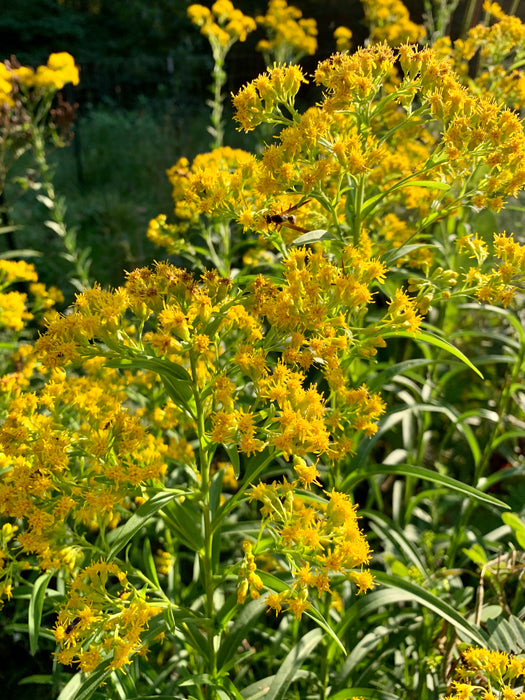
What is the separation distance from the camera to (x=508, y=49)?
2.62 meters

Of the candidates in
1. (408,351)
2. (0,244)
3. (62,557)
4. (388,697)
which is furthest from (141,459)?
(0,244)

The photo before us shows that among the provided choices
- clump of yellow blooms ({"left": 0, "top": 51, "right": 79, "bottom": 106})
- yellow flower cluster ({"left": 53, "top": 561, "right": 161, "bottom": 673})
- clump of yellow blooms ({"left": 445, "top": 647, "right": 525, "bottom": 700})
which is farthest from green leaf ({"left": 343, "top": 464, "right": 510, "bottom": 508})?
clump of yellow blooms ({"left": 0, "top": 51, "right": 79, "bottom": 106})

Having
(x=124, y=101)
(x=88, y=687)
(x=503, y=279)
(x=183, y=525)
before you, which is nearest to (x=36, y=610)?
(x=88, y=687)

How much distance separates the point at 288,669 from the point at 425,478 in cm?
→ 62

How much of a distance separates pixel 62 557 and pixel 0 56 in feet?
51.1

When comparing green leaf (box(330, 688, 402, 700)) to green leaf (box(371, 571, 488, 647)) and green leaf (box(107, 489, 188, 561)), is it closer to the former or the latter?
green leaf (box(371, 571, 488, 647))

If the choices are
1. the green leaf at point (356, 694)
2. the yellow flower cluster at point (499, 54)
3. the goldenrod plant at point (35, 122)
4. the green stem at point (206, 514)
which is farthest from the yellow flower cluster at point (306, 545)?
the goldenrod plant at point (35, 122)

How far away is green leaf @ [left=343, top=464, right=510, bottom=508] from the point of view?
1.27 meters

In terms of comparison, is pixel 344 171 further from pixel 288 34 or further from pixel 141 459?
pixel 288 34

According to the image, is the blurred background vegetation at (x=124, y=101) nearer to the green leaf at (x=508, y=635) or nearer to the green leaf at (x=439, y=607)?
the green leaf at (x=439, y=607)

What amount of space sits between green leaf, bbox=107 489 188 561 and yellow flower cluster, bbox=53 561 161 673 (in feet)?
0.46

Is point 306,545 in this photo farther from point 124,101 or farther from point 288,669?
point 124,101

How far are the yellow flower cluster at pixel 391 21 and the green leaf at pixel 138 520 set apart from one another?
2817 mm

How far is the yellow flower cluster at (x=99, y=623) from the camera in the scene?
4.00ft
